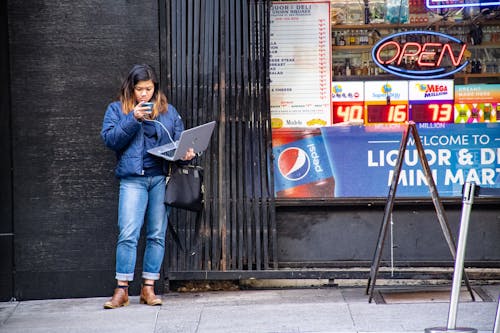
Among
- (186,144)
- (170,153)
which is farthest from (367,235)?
(186,144)

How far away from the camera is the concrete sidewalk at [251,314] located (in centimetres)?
690

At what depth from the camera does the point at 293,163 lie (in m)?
8.50

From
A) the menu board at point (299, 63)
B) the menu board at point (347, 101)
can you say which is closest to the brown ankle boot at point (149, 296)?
the menu board at point (299, 63)

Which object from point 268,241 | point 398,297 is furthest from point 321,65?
point 398,297

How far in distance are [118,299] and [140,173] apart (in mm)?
1004

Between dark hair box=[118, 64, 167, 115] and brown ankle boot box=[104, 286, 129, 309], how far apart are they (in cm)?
139

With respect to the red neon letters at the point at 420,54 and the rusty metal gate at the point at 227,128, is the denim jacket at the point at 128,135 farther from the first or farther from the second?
the red neon letters at the point at 420,54

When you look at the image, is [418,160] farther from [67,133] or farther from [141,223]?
[67,133]

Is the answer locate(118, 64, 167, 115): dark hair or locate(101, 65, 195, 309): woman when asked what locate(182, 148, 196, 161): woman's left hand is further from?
locate(118, 64, 167, 115): dark hair

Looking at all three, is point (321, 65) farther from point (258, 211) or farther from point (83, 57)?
point (83, 57)

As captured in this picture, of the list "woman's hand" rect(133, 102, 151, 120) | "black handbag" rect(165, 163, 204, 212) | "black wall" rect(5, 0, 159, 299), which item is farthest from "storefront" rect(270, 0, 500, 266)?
"woman's hand" rect(133, 102, 151, 120)

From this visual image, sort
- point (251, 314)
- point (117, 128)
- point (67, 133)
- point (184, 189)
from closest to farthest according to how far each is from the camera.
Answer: point (251, 314), point (117, 128), point (184, 189), point (67, 133)

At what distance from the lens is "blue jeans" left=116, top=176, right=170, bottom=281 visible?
7.65m

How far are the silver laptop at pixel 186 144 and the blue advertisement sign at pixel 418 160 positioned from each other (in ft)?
5.03
